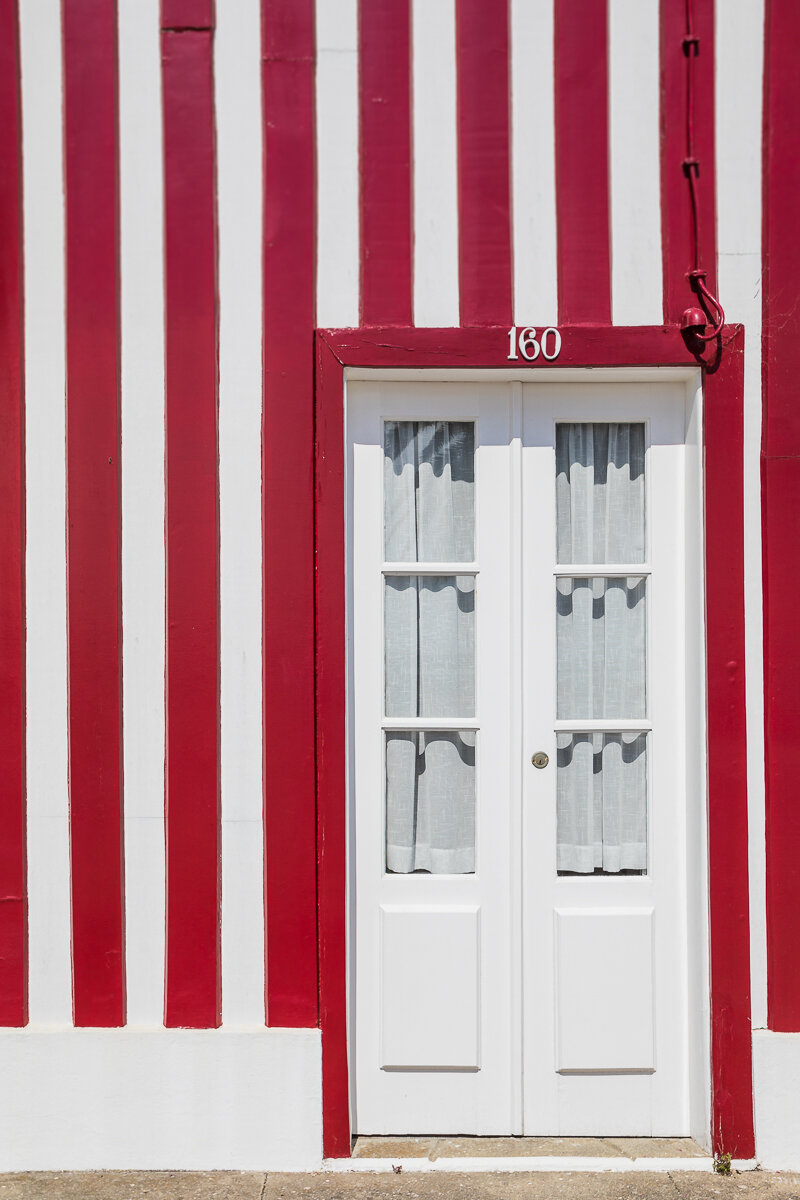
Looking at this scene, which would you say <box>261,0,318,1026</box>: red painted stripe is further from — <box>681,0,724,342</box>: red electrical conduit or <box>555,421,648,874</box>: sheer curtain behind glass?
<box>681,0,724,342</box>: red electrical conduit

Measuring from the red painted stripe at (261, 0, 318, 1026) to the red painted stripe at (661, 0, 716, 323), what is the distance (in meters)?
1.16

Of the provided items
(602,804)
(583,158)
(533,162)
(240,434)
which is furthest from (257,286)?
(602,804)

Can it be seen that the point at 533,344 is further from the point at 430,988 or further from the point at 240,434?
the point at 430,988

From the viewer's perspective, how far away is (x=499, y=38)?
3.18 metres

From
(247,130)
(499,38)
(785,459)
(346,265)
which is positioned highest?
(499,38)

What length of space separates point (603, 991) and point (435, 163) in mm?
2793

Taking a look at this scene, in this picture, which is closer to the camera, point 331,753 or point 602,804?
point 331,753

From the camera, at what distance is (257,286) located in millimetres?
3195

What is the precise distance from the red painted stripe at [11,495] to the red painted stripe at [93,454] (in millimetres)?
164

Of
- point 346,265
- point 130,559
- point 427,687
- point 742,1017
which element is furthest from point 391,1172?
point 346,265

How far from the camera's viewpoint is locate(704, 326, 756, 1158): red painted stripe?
3.11 meters

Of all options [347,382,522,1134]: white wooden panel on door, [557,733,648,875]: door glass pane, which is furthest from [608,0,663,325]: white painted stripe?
[557,733,648,875]: door glass pane

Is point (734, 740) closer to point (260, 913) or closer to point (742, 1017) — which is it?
point (742, 1017)

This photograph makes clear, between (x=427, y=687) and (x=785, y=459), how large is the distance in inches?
55.1
